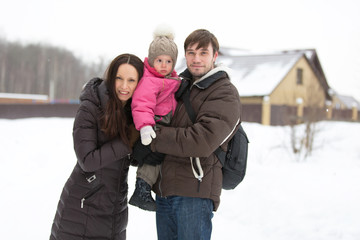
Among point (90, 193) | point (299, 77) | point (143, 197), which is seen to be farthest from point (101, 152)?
point (299, 77)

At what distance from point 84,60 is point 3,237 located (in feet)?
170

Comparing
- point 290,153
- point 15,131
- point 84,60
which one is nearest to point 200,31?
point 290,153

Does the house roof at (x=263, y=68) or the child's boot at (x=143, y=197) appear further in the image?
the house roof at (x=263, y=68)

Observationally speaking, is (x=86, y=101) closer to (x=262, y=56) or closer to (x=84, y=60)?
(x=262, y=56)

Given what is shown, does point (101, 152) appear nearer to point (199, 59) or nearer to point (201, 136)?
point (201, 136)

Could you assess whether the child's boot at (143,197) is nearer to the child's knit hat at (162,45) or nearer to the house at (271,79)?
the child's knit hat at (162,45)

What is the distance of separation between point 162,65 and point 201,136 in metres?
0.80

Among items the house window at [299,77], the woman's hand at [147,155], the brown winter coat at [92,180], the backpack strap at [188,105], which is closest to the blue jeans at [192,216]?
the woman's hand at [147,155]

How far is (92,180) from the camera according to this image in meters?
2.72

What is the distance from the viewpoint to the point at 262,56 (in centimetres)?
2511

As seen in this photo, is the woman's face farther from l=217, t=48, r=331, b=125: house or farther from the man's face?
l=217, t=48, r=331, b=125: house

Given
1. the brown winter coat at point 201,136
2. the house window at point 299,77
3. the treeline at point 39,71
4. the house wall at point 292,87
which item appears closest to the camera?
the brown winter coat at point 201,136

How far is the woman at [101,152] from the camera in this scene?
2.62 meters

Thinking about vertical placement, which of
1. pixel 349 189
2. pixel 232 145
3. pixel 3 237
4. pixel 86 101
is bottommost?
pixel 3 237
